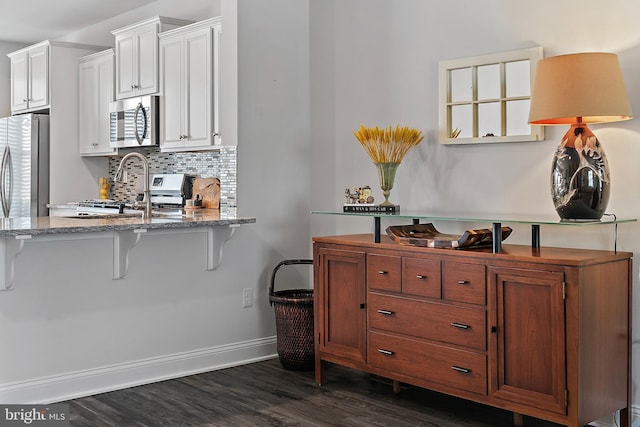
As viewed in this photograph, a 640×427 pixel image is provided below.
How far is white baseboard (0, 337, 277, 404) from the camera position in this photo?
11.3 feet

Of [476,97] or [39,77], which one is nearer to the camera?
[476,97]

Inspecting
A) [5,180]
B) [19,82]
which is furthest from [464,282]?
[19,82]

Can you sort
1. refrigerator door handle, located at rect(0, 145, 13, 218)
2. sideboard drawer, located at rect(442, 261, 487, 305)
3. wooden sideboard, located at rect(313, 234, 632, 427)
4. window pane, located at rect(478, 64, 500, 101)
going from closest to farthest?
1. wooden sideboard, located at rect(313, 234, 632, 427)
2. sideboard drawer, located at rect(442, 261, 487, 305)
3. window pane, located at rect(478, 64, 500, 101)
4. refrigerator door handle, located at rect(0, 145, 13, 218)

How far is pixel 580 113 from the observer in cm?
282

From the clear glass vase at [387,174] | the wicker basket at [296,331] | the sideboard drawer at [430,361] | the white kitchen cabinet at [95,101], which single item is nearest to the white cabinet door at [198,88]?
the white kitchen cabinet at [95,101]

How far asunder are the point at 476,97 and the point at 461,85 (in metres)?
0.13

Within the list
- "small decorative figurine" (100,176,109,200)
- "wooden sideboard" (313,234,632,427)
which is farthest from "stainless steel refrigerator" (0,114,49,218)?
"wooden sideboard" (313,234,632,427)

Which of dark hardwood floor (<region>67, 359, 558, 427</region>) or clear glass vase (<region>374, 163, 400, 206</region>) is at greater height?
clear glass vase (<region>374, 163, 400, 206</region>)

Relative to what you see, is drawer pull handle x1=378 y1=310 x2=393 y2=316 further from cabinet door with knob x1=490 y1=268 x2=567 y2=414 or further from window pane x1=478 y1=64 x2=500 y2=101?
window pane x1=478 y1=64 x2=500 y2=101

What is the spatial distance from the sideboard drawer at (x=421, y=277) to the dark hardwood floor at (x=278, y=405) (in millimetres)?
583

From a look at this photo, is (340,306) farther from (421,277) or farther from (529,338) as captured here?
(529,338)

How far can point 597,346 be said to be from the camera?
9.29ft

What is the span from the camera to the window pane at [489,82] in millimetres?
3514

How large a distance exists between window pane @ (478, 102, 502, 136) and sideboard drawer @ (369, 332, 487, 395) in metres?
1.11
